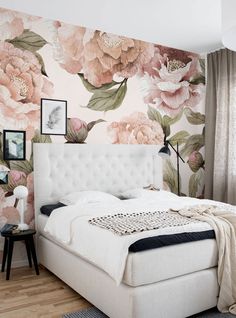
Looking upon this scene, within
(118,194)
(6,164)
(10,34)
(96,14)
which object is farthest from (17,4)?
(118,194)

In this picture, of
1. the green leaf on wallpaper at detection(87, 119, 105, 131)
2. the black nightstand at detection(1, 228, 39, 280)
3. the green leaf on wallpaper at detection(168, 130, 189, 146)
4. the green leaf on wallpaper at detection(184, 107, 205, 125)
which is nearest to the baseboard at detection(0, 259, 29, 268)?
the black nightstand at detection(1, 228, 39, 280)

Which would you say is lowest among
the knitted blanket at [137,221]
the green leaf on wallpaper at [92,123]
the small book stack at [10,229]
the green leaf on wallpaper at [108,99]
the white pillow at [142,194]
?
the small book stack at [10,229]

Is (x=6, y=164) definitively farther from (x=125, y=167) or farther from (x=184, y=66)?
(x=184, y=66)

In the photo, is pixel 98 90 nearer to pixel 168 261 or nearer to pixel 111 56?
pixel 111 56

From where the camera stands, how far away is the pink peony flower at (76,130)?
152 inches

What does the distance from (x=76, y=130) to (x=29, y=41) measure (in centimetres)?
108

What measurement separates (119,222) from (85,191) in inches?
48.8

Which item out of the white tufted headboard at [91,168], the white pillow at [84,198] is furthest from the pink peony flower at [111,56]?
the white pillow at [84,198]

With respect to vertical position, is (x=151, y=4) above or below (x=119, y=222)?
above

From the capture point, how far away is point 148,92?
4.47m

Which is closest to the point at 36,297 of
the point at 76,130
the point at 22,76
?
the point at 76,130

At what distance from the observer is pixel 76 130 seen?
12.8ft

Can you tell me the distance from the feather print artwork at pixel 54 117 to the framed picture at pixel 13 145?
0.33m

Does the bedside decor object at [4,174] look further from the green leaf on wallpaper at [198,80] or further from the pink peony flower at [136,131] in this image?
the green leaf on wallpaper at [198,80]
